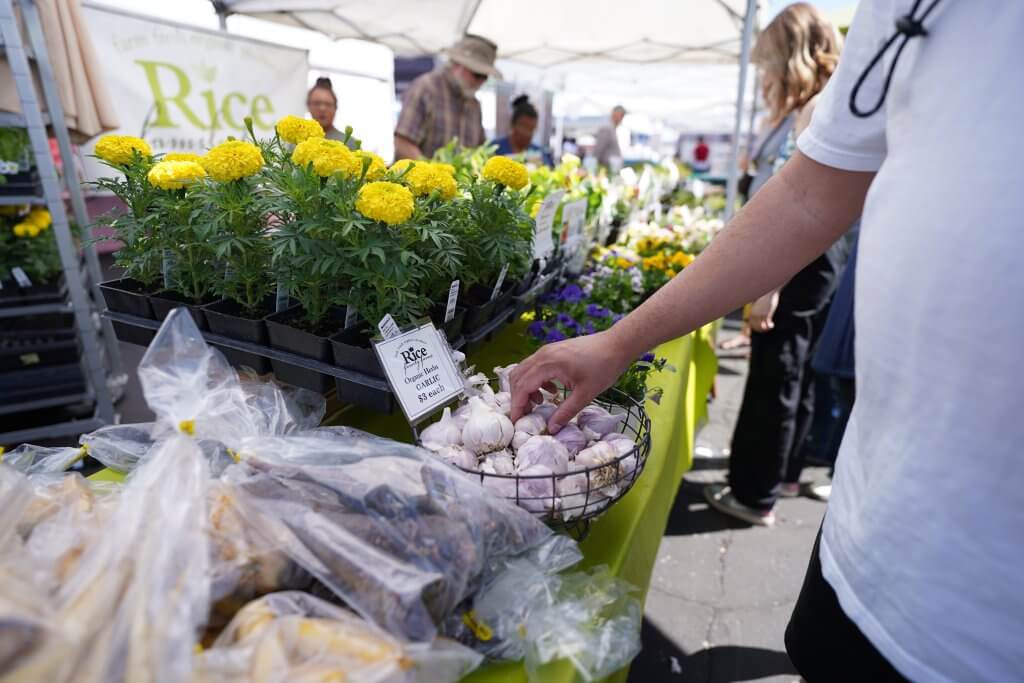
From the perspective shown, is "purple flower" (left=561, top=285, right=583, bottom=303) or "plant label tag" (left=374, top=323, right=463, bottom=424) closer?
"plant label tag" (left=374, top=323, right=463, bottom=424)

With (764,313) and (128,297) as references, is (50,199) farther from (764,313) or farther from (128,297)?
(764,313)

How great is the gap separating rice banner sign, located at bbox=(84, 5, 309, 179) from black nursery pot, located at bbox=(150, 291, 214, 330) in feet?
9.77

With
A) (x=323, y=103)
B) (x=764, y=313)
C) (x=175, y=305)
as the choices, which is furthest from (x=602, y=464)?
(x=323, y=103)

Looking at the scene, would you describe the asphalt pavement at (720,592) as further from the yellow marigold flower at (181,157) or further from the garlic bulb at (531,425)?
the yellow marigold flower at (181,157)

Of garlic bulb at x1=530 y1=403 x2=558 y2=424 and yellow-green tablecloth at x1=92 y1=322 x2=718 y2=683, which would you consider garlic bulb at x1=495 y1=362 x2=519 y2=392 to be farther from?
yellow-green tablecloth at x1=92 y1=322 x2=718 y2=683

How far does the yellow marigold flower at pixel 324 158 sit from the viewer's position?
0.91 m

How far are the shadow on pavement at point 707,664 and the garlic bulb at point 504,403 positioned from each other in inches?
47.1

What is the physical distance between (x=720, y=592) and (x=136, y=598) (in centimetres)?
206

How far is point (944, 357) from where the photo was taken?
1.86 feet

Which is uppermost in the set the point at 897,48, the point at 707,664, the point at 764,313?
the point at 897,48

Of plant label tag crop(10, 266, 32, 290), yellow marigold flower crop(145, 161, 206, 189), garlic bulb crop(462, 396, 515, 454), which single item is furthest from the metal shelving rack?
garlic bulb crop(462, 396, 515, 454)

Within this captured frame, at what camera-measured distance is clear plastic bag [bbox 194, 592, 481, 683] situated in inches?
20.3

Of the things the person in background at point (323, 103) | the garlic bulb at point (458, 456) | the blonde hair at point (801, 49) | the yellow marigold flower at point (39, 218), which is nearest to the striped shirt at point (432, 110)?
the person in background at point (323, 103)

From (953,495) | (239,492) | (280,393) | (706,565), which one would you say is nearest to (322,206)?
(280,393)
